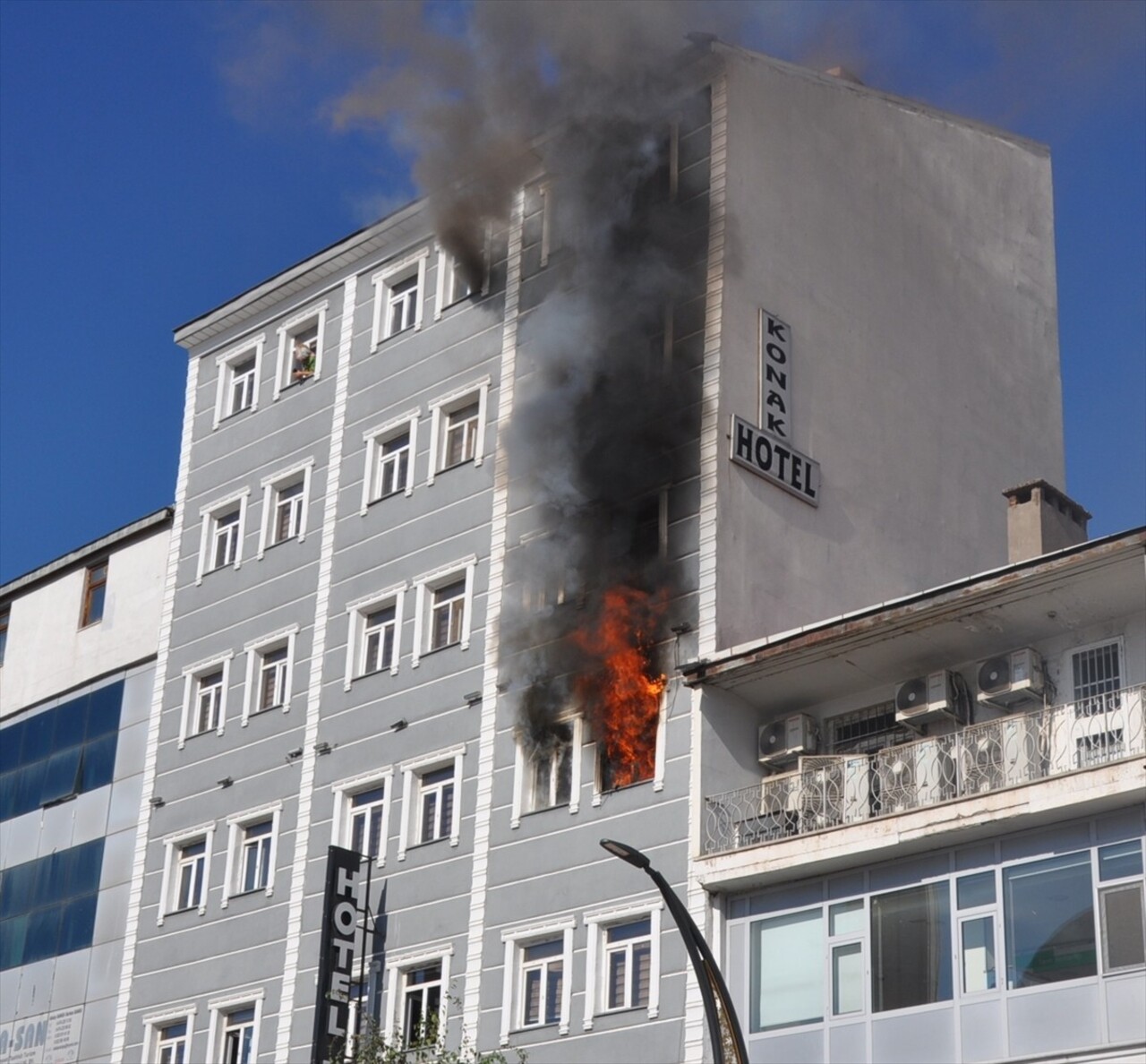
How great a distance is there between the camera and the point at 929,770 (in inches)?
1249

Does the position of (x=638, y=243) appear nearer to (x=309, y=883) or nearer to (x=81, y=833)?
(x=309, y=883)

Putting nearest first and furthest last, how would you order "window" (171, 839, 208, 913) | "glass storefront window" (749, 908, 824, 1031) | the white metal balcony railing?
the white metal balcony railing < "glass storefront window" (749, 908, 824, 1031) < "window" (171, 839, 208, 913)

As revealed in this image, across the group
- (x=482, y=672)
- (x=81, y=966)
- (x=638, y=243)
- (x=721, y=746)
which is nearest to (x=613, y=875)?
(x=721, y=746)

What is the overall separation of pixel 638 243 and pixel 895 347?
5.47m

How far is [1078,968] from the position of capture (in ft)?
93.9

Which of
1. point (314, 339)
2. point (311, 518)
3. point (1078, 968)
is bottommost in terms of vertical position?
point (1078, 968)

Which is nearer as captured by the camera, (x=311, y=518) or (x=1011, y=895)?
(x=1011, y=895)

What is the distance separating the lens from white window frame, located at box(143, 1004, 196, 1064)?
41125 millimetres

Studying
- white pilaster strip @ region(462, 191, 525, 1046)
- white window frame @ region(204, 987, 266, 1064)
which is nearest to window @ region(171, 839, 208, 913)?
white window frame @ region(204, 987, 266, 1064)

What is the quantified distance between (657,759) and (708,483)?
4.68 meters

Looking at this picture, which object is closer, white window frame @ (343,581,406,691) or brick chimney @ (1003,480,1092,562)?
brick chimney @ (1003,480,1092,562)

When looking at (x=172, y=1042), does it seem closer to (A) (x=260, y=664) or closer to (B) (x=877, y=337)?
(A) (x=260, y=664)

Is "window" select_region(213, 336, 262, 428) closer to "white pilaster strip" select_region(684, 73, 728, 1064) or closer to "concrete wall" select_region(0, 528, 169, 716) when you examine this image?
"concrete wall" select_region(0, 528, 169, 716)

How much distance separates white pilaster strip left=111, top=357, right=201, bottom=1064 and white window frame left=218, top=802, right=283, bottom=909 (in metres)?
2.15
